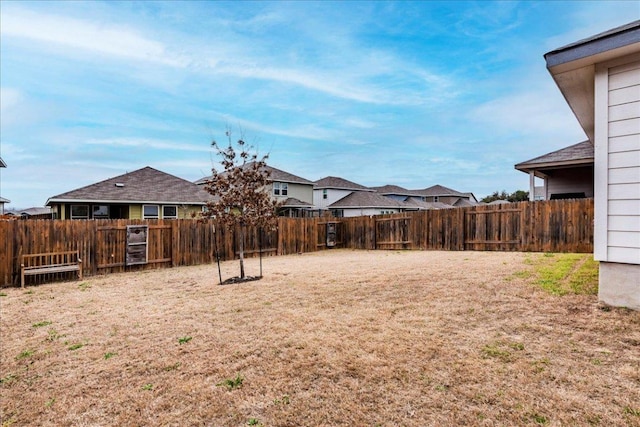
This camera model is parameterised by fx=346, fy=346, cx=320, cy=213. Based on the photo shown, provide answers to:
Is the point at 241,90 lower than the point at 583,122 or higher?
higher

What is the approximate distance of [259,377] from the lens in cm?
339

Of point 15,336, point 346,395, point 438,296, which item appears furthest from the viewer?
point 438,296

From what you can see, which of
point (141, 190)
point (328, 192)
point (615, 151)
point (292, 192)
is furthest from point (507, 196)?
point (615, 151)

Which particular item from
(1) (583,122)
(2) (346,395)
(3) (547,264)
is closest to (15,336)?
(2) (346,395)

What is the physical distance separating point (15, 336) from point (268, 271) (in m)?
5.87

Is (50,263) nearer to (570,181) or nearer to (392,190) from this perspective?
Result: (570,181)

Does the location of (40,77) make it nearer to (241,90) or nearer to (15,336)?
(241,90)

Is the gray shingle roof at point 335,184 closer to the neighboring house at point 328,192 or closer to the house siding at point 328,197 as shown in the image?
the neighboring house at point 328,192

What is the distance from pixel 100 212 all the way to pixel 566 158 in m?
23.1

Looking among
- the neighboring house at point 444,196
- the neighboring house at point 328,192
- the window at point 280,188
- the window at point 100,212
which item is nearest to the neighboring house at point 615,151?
the window at point 100,212

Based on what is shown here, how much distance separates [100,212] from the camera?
20438 mm

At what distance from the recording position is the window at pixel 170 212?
21.4 m

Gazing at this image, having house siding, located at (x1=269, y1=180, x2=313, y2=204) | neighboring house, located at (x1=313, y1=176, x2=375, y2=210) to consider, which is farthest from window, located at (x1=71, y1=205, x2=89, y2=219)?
neighboring house, located at (x1=313, y1=176, x2=375, y2=210)

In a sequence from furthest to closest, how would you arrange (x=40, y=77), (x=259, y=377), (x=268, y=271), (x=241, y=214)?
(x=40, y=77) < (x=268, y=271) < (x=241, y=214) < (x=259, y=377)
